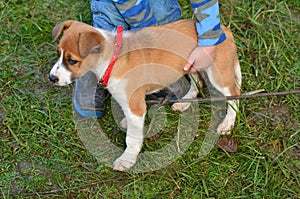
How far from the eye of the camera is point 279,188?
3623 millimetres

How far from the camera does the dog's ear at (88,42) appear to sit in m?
3.08

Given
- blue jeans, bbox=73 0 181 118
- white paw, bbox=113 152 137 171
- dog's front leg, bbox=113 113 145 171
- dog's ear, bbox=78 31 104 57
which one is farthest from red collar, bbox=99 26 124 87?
white paw, bbox=113 152 137 171

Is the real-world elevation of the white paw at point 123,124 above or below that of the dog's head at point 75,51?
below

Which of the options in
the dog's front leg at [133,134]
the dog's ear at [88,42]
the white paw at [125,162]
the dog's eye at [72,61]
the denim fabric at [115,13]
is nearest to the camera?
the dog's ear at [88,42]

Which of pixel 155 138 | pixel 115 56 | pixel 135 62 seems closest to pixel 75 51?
pixel 115 56

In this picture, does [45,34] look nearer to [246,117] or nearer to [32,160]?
[32,160]

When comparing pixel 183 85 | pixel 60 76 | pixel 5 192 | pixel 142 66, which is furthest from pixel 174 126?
pixel 5 192

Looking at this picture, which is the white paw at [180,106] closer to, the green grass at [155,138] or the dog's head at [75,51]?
the green grass at [155,138]

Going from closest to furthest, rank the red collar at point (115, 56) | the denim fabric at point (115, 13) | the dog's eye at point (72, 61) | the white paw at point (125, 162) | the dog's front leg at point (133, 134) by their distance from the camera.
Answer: the dog's eye at point (72, 61) → the red collar at point (115, 56) → the dog's front leg at point (133, 134) → the white paw at point (125, 162) → the denim fabric at point (115, 13)

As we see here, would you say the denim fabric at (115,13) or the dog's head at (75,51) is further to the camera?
the denim fabric at (115,13)

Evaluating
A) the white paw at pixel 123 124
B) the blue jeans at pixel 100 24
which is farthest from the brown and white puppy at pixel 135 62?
the blue jeans at pixel 100 24

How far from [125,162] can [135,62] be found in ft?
2.88

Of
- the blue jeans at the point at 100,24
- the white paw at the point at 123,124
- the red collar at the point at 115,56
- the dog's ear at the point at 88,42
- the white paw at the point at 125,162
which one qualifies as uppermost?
the dog's ear at the point at 88,42

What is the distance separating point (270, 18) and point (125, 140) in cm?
225
